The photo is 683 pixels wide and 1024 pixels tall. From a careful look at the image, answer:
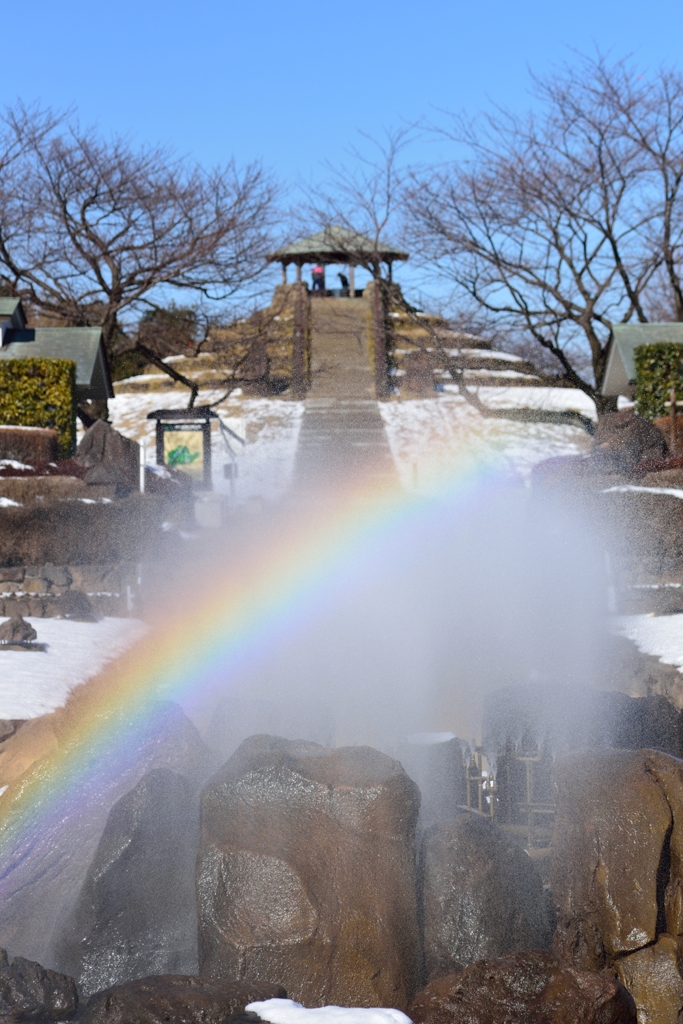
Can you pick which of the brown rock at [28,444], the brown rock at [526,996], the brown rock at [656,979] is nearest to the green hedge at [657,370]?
the brown rock at [28,444]

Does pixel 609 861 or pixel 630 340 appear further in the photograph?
pixel 630 340

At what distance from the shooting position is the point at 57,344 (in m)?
23.8

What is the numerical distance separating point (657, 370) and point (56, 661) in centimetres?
1555

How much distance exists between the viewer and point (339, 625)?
1447 centimetres

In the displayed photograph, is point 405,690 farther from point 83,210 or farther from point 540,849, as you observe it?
point 83,210

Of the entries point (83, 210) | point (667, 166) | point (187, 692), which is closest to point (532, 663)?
point (187, 692)

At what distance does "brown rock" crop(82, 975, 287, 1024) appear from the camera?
4.74 m

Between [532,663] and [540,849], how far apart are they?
5.81 meters

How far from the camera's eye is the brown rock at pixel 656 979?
5.30m

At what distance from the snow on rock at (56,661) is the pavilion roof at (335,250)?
23.5 metres

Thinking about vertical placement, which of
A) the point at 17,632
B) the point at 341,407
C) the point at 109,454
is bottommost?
the point at 17,632

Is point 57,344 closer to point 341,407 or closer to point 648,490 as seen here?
point 341,407

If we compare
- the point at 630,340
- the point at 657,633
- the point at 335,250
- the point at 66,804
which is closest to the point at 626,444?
the point at 657,633

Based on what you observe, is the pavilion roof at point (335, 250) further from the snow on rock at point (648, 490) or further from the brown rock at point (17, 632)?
the brown rock at point (17, 632)
